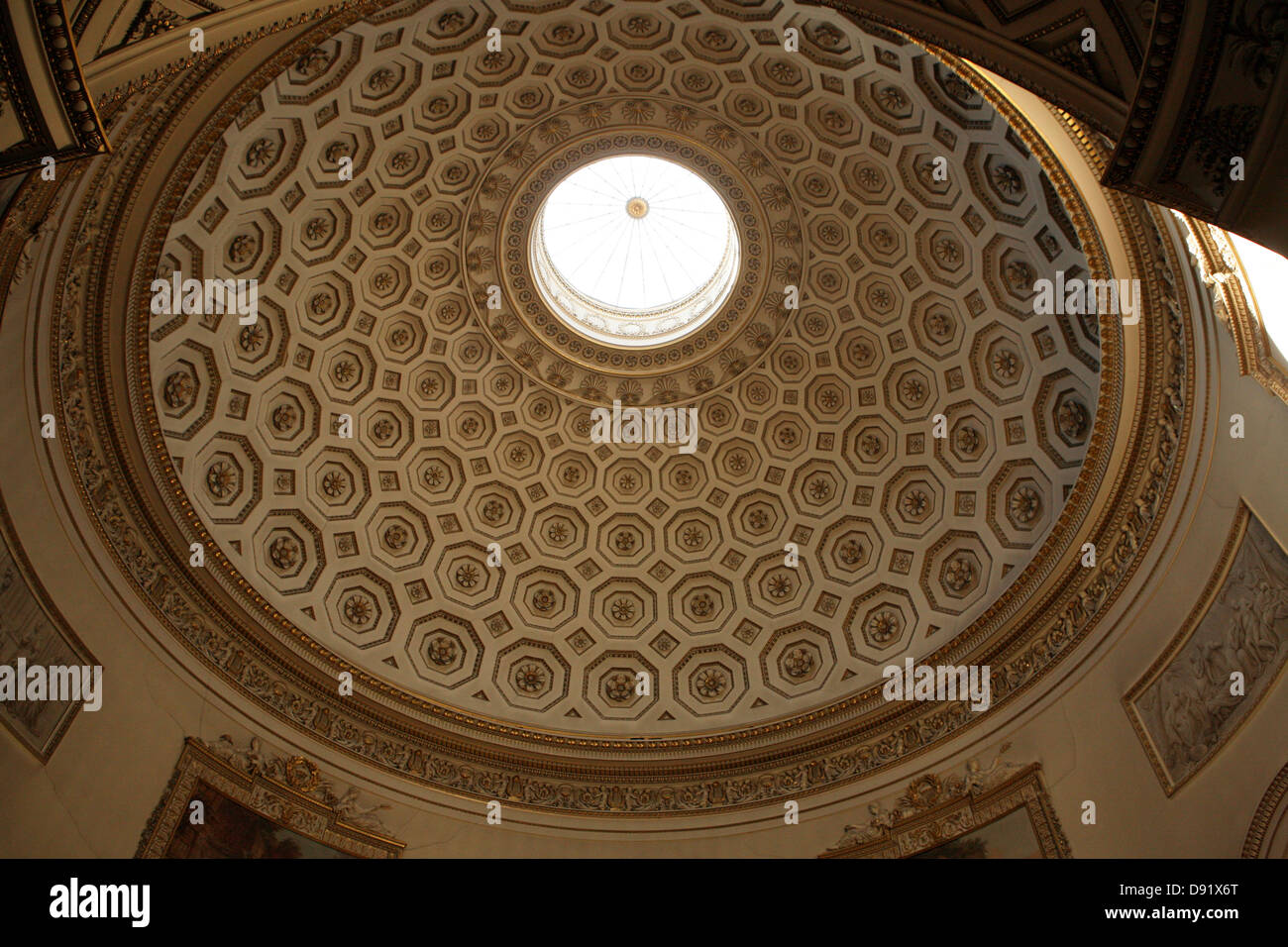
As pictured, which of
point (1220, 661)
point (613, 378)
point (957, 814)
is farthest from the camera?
point (613, 378)

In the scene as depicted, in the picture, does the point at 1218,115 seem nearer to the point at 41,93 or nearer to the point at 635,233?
the point at 41,93

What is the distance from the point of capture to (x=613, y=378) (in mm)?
21609

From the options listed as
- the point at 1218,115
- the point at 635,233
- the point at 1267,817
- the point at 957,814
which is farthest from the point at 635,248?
the point at 1218,115

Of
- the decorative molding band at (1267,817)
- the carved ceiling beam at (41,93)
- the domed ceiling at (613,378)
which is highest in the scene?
the domed ceiling at (613,378)

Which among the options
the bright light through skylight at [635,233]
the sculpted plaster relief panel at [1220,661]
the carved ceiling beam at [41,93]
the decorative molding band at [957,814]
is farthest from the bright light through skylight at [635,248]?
the carved ceiling beam at [41,93]

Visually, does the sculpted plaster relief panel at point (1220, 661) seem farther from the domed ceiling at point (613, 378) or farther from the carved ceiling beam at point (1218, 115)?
the carved ceiling beam at point (1218, 115)

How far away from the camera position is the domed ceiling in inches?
675

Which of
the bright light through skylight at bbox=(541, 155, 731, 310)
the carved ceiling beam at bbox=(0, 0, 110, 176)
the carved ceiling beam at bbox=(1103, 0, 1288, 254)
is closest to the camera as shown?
the carved ceiling beam at bbox=(1103, 0, 1288, 254)

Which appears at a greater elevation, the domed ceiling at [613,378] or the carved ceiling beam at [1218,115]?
the domed ceiling at [613,378]

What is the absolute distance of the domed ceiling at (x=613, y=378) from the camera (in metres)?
17.2

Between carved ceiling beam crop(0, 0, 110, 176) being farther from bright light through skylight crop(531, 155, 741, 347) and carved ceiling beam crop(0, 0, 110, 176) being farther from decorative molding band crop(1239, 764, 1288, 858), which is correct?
bright light through skylight crop(531, 155, 741, 347)

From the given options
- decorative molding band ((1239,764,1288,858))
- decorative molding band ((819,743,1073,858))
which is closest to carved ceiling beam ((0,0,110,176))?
decorative molding band ((1239,764,1288,858))

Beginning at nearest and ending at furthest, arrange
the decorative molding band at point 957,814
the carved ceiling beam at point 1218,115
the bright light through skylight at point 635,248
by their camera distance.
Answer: the carved ceiling beam at point 1218,115 < the decorative molding band at point 957,814 < the bright light through skylight at point 635,248
